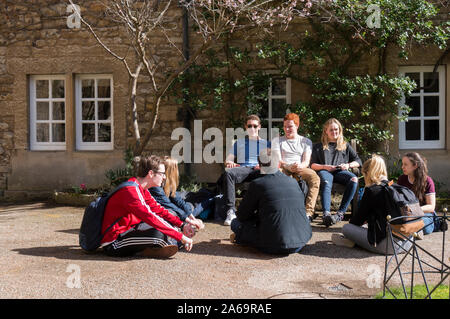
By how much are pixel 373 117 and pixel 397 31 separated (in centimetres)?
151

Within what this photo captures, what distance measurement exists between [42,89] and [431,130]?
7.51 meters

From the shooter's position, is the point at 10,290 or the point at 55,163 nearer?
the point at 10,290

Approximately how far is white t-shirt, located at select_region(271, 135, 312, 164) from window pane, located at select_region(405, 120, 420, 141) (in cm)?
289

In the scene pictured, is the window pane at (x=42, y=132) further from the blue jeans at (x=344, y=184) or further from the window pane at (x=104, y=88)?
the blue jeans at (x=344, y=184)

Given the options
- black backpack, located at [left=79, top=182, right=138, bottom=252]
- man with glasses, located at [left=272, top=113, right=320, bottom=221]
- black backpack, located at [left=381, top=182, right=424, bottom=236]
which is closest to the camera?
black backpack, located at [left=381, top=182, right=424, bottom=236]

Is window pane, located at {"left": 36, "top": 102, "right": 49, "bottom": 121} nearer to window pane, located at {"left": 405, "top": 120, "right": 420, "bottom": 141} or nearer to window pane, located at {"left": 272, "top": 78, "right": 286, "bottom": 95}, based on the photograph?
window pane, located at {"left": 272, "top": 78, "right": 286, "bottom": 95}

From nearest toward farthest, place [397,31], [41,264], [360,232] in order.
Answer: [41,264], [360,232], [397,31]

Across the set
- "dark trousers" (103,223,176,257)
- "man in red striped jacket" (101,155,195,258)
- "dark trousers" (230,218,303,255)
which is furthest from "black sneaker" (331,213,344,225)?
"dark trousers" (103,223,176,257)

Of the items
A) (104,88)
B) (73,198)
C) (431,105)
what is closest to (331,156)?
(431,105)

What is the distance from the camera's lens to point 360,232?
213 inches

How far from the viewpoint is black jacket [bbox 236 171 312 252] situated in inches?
202
